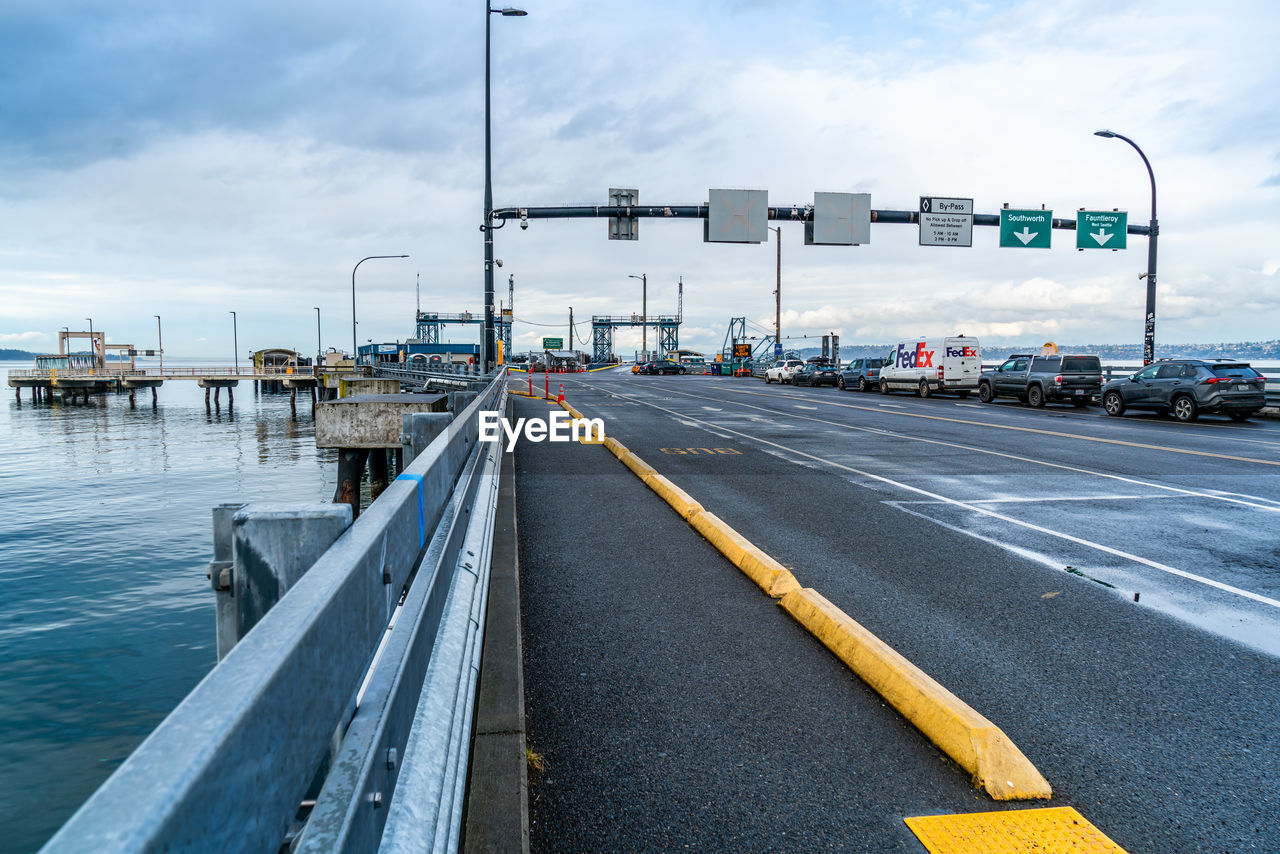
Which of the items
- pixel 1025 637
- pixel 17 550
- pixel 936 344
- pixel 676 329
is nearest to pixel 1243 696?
pixel 1025 637

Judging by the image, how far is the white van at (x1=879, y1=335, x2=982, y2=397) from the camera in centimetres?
3606

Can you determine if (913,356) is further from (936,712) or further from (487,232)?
(936,712)

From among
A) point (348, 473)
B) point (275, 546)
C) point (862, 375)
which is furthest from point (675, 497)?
point (862, 375)

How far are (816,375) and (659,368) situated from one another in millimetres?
32906

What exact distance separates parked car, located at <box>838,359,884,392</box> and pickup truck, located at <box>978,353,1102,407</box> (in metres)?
10.2

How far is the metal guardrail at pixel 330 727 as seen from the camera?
3.33ft

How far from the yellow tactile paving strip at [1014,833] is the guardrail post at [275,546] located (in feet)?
8.30

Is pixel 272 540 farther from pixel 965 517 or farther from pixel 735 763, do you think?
pixel 965 517

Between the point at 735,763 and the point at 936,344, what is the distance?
3532 centimetres

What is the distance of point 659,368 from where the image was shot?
277 ft

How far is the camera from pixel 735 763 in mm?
3855

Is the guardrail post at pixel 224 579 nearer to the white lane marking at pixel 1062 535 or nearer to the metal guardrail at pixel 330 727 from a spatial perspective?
the metal guardrail at pixel 330 727

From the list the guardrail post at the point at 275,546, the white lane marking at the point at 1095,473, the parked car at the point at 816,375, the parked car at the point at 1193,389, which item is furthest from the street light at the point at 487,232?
the parked car at the point at 816,375

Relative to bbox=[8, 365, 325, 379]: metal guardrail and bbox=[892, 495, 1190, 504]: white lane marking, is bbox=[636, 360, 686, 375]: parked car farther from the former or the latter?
bbox=[892, 495, 1190, 504]: white lane marking
